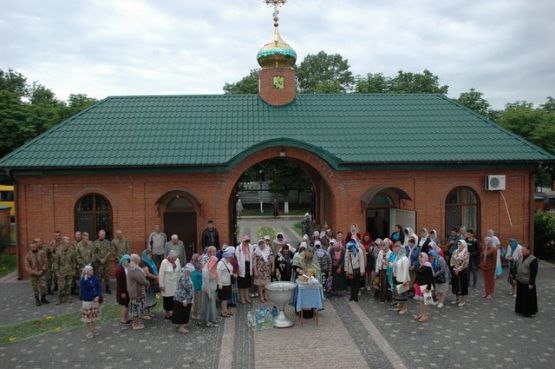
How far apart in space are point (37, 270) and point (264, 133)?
836 cm

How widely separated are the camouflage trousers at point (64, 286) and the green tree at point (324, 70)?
38.1m

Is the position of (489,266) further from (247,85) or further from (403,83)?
(247,85)

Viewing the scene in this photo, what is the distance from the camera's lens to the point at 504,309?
11.4 m

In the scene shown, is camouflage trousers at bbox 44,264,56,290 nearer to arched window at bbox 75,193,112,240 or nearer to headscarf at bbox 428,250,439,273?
arched window at bbox 75,193,112,240

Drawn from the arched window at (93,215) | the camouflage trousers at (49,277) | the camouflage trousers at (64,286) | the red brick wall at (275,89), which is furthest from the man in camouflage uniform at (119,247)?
the red brick wall at (275,89)

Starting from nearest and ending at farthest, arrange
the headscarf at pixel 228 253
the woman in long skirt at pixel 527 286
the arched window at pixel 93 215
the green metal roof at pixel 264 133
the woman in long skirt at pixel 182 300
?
1. the woman in long skirt at pixel 182 300
2. the woman in long skirt at pixel 527 286
3. the headscarf at pixel 228 253
4. the green metal roof at pixel 264 133
5. the arched window at pixel 93 215

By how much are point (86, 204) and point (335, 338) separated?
33.1 feet

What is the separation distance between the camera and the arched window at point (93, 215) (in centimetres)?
1564

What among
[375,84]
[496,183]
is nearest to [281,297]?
[496,183]

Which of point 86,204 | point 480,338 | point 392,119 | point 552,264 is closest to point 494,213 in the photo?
point 552,264

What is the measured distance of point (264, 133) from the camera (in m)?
16.7

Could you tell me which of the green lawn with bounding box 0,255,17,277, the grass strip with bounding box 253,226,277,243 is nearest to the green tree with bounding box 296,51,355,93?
the grass strip with bounding box 253,226,277,243

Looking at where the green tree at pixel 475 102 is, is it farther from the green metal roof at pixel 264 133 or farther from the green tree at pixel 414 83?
the green metal roof at pixel 264 133

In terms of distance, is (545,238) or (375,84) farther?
(375,84)
